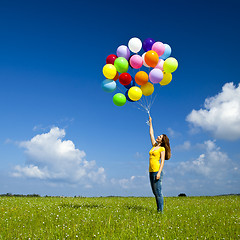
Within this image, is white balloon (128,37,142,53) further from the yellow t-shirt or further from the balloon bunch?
the yellow t-shirt

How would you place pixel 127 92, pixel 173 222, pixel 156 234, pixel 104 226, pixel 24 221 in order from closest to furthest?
pixel 156 234
pixel 104 226
pixel 173 222
pixel 24 221
pixel 127 92

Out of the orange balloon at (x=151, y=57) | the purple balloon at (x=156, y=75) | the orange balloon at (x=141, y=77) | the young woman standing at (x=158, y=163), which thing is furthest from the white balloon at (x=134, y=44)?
the young woman standing at (x=158, y=163)

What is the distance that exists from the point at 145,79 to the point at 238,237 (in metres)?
6.84

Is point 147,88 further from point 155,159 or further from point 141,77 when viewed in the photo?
point 155,159

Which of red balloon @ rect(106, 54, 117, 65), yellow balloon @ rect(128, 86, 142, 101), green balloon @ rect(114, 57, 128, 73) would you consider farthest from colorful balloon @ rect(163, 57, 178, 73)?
red balloon @ rect(106, 54, 117, 65)

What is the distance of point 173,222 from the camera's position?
856cm

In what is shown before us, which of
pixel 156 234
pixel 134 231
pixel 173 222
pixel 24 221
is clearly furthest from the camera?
pixel 24 221

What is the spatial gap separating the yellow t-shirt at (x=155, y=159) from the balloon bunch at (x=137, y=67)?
107 inches

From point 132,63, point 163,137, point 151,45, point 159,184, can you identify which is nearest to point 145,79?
point 132,63

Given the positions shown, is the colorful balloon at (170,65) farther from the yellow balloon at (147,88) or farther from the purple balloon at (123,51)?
the purple balloon at (123,51)

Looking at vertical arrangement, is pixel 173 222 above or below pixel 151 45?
below

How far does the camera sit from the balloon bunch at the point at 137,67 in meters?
11.2

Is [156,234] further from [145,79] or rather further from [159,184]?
[145,79]

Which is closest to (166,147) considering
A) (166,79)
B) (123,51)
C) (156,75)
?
(156,75)
